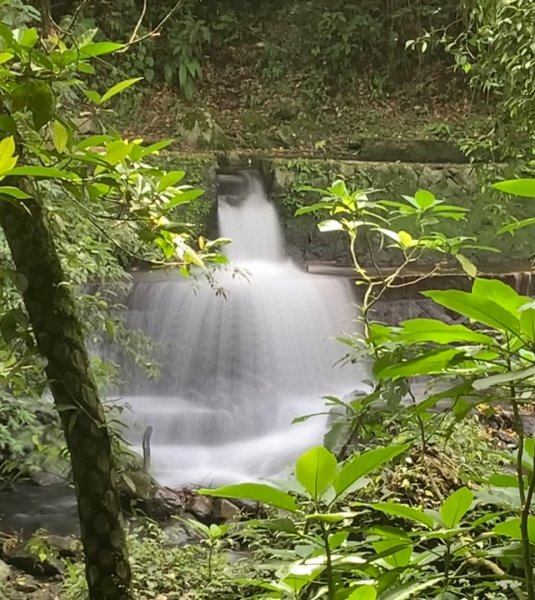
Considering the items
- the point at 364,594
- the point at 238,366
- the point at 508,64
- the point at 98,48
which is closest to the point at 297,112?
the point at 238,366

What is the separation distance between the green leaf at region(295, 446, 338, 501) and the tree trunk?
19.9 inches

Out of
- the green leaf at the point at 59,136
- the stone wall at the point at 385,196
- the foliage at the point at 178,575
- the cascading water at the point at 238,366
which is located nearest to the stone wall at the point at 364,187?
the stone wall at the point at 385,196

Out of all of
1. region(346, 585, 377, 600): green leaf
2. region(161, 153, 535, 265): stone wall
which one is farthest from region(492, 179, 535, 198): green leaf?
region(161, 153, 535, 265): stone wall

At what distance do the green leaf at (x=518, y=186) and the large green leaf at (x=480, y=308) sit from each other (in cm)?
11

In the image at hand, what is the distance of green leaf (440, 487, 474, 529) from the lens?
73cm

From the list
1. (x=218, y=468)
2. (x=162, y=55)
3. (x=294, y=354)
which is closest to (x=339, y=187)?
(x=218, y=468)

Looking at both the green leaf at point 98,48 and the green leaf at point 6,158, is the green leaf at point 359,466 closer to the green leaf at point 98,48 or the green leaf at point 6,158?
the green leaf at point 6,158

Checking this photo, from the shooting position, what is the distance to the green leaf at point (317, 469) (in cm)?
68

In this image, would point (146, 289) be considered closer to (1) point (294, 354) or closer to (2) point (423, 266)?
(1) point (294, 354)

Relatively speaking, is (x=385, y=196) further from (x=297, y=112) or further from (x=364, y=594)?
(x=364, y=594)

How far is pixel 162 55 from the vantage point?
9836 mm

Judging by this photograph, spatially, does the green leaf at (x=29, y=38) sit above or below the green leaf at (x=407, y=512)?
above

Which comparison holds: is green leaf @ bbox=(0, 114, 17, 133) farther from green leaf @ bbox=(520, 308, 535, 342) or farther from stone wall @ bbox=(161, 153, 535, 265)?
stone wall @ bbox=(161, 153, 535, 265)

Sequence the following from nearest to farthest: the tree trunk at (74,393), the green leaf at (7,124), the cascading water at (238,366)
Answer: the green leaf at (7,124), the tree trunk at (74,393), the cascading water at (238,366)
